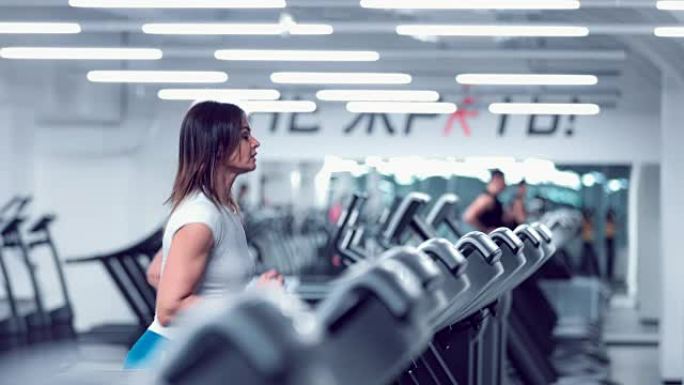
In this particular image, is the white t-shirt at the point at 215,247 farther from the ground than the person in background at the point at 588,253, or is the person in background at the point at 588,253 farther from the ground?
the white t-shirt at the point at 215,247

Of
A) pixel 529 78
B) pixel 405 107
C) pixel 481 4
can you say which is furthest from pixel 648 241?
pixel 481 4

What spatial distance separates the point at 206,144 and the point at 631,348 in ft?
31.1

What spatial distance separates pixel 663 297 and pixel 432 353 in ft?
21.5

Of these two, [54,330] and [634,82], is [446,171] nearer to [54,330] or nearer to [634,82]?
[634,82]

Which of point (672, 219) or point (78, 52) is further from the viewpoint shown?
point (672, 219)

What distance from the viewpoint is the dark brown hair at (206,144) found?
272 cm

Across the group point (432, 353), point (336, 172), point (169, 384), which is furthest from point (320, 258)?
point (169, 384)

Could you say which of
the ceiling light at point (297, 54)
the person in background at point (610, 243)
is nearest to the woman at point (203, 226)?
the ceiling light at point (297, 54)

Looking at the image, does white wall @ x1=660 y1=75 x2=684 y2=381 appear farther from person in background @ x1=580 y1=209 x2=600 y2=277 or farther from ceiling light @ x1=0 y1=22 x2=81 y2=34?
person in background @ x1=580 y1=209 x2=600 y2=277

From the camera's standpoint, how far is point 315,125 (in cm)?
1285

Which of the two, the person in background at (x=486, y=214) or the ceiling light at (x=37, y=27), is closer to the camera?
the ceiling light at (x=37, y=27)

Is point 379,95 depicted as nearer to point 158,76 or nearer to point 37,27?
point 158,76

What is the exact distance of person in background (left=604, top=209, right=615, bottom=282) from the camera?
17938 millimetres

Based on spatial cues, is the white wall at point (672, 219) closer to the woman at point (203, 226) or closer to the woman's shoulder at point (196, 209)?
the woman at point (203, 226)
